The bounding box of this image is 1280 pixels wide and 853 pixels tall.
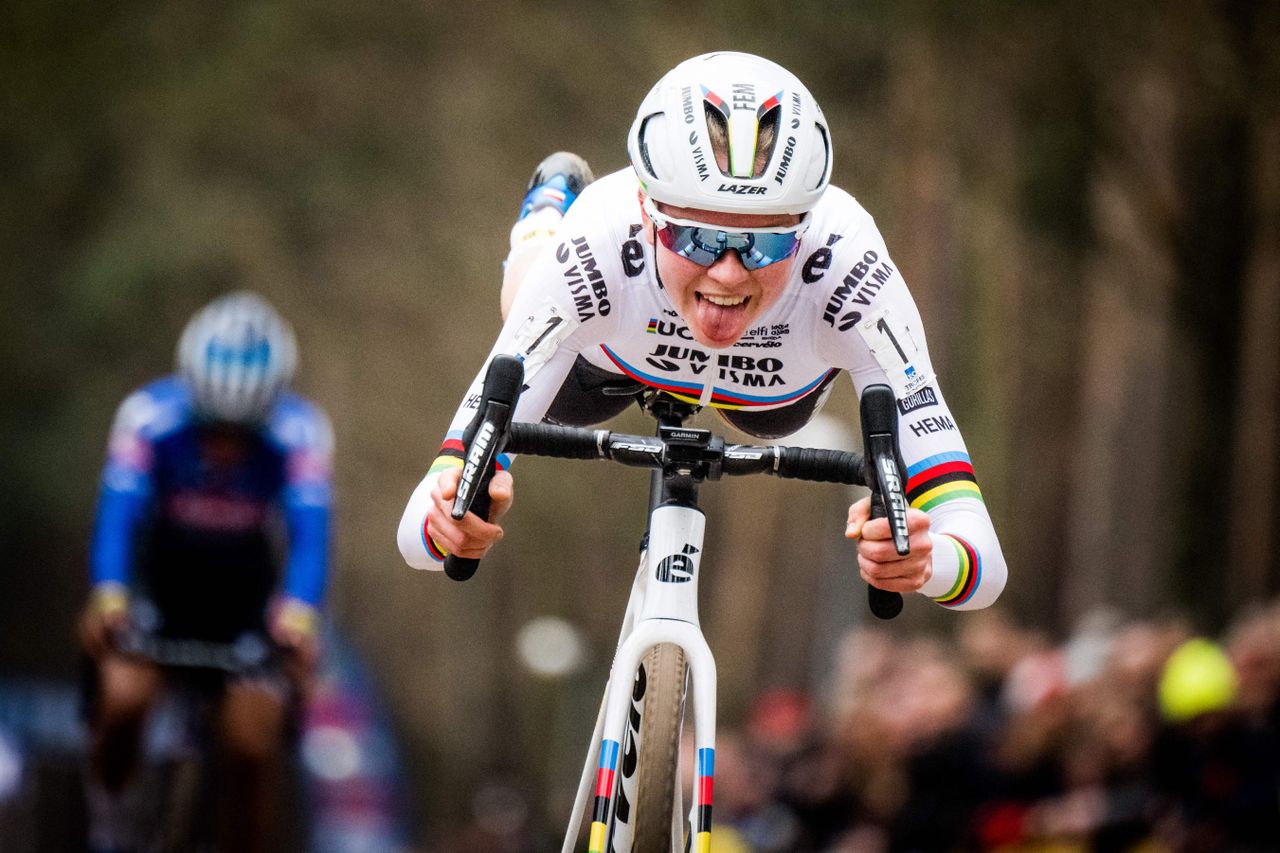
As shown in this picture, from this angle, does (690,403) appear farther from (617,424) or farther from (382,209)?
(382,209)

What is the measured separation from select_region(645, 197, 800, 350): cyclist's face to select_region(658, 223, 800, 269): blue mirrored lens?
14 mm

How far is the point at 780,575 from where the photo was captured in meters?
19.8

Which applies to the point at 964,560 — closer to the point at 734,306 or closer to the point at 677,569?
the point at 677,569

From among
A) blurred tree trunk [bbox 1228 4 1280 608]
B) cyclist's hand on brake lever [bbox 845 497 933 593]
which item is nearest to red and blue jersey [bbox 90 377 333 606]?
cyclist's hand on brake lever [bbox 845 497 933 593]

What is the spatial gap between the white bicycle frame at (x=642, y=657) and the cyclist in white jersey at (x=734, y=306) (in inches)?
18.2

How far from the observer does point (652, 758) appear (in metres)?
3.95

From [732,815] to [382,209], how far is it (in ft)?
65.3

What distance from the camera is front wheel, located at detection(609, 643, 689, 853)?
3928mm

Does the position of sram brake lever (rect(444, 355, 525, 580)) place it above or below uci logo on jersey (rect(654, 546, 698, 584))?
above

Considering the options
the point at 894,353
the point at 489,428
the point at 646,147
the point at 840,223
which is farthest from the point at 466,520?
the point at 840,223

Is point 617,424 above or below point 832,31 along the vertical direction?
below

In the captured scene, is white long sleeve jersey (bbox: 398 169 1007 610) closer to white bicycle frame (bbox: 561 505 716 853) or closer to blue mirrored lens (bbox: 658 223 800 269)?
blue mirrored lens (bbox: 658 223 800 269)

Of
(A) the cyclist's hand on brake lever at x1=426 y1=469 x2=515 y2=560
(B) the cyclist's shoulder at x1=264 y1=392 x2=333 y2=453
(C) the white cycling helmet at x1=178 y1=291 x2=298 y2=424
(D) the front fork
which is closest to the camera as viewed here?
(A) the cyclist's hand on brake lever at x1=426 y1=469 x2=515 y2=560

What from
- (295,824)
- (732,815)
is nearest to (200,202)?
(295,824)
